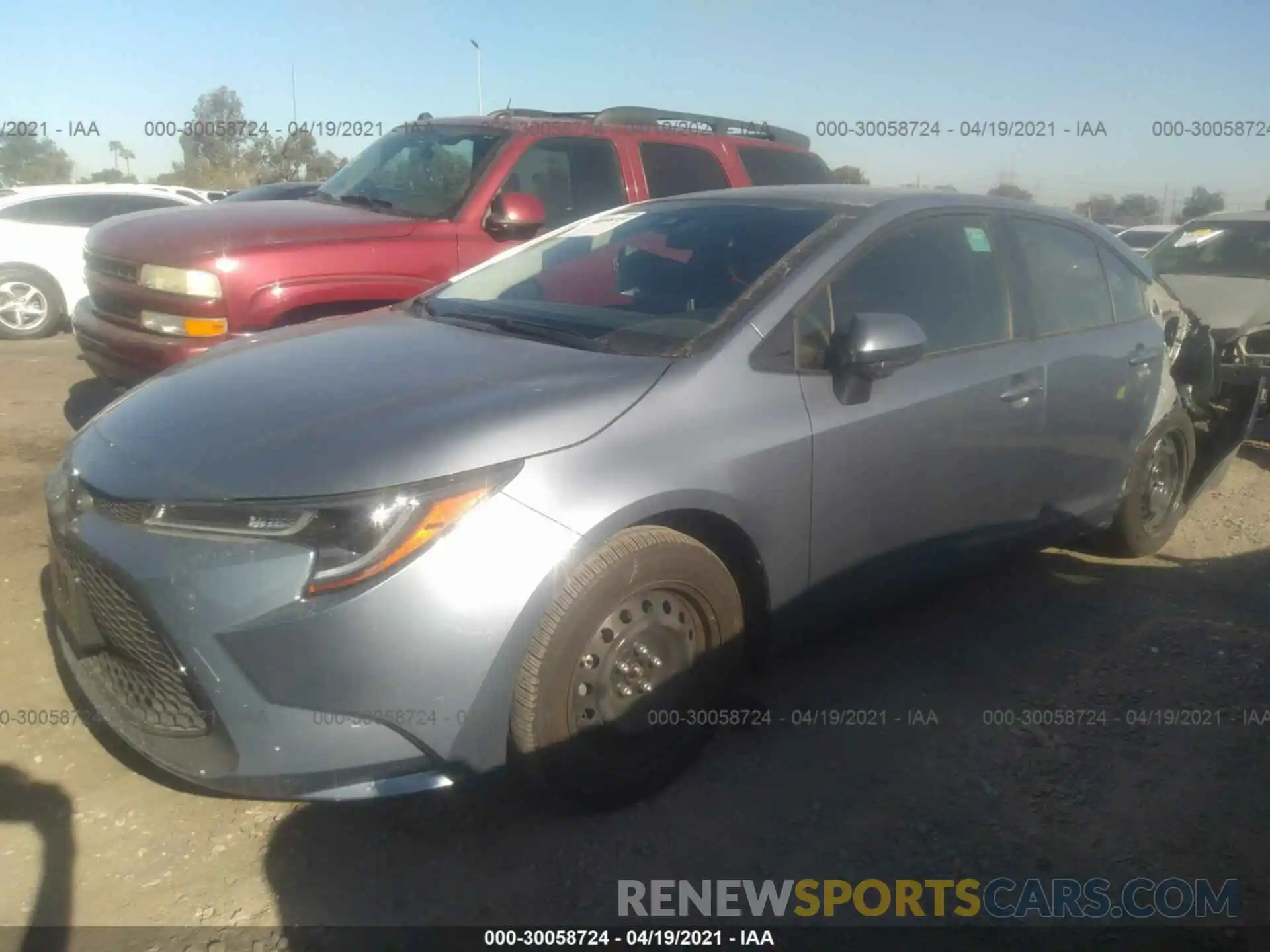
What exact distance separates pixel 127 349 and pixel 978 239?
3941 millimetres

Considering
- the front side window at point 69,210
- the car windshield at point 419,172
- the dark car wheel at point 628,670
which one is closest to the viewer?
the dark car wheel at point 628,670

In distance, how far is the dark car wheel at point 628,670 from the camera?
8.50ft

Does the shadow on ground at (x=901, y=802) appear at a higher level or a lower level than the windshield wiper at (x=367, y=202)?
lower

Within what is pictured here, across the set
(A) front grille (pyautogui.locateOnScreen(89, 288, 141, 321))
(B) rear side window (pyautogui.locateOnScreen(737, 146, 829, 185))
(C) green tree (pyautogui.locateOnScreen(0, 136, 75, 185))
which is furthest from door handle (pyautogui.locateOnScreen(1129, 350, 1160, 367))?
(C) green tree (pyautogui.locateOnScreen(0, 136, 75, 185))

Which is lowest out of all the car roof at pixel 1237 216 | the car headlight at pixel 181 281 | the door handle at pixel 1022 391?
the door handle at pixel 1022 391

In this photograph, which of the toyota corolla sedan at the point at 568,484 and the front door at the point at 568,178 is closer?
the toyota corolla sedan at the point at 568,484

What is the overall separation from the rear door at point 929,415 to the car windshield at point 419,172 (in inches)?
121

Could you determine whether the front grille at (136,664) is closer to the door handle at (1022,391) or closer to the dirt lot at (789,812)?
the dirt lot at (789,812)

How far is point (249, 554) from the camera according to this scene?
2377 millimetres

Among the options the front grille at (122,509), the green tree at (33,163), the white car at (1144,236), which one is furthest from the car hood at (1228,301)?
the green tree at (33,163)

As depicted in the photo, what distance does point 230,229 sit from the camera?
5195 mm

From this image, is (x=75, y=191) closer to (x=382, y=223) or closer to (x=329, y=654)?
(x=382, y=223)

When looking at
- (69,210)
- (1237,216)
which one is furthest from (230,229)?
(1237,216)

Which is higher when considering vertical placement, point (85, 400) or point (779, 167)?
point (779, 167)
